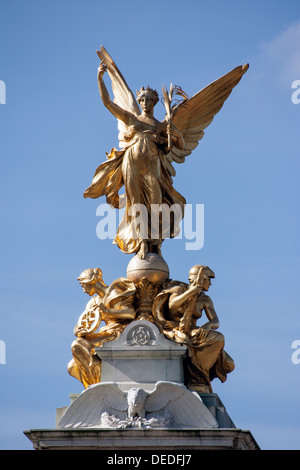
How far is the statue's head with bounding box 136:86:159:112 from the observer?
100.0 ft

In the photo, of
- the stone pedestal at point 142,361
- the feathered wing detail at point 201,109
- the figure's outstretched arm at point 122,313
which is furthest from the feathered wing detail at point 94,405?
the feathered wing detail at point 201,109

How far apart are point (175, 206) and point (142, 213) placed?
0.81 m

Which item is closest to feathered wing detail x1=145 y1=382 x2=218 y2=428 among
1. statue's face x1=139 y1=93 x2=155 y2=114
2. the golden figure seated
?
the golden figure seated

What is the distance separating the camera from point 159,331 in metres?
28.6

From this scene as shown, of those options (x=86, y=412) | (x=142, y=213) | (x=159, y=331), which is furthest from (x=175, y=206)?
(x=86, y=412)

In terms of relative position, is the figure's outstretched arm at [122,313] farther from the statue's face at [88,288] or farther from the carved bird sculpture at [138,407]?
the carved bird sculpture at [138,407]

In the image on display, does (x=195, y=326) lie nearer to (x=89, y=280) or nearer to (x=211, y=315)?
(x=211, y=315)

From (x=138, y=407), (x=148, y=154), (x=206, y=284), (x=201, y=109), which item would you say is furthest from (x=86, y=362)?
(x=201, y=109)

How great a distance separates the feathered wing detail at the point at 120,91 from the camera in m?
31.0

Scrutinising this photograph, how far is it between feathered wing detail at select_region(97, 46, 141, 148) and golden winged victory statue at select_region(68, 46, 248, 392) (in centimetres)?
2

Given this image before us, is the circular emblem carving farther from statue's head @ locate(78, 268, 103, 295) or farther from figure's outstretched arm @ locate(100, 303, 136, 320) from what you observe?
statue's head @ locate(78, 268, 103, 295)

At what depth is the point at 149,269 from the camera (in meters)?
29.4
